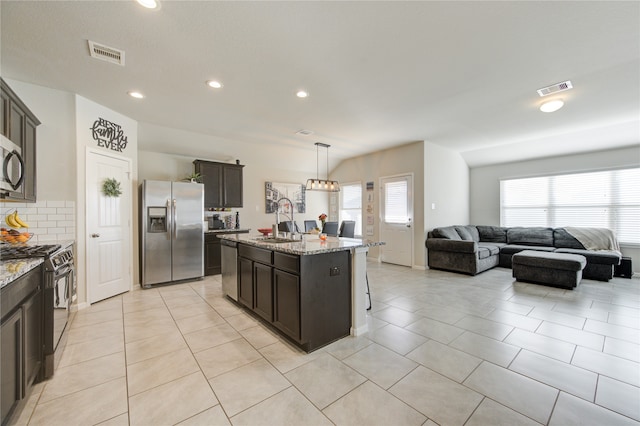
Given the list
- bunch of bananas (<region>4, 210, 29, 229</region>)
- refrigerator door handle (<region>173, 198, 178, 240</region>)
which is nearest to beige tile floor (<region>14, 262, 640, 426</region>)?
bunch of bananas (<region>4, 210, 29, 229</region>)

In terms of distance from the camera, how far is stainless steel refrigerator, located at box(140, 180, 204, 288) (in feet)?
13.6

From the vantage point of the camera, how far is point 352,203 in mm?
7266

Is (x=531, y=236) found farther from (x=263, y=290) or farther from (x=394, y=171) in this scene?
(x=263, y=290)

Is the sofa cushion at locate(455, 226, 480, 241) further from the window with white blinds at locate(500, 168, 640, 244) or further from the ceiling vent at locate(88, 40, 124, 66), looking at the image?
the ceiling vent at locate(88, 40, 124, 66)

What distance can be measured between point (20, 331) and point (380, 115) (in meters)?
4.24

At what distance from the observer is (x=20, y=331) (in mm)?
1547

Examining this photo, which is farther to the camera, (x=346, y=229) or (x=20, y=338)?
(x=346, y=229)

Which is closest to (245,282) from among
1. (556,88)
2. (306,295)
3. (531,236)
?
(306,295)

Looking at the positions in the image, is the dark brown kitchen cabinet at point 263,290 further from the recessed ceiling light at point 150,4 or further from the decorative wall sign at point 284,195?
the decorative wall sign at point 284,195

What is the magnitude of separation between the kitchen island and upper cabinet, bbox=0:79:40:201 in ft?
7.21

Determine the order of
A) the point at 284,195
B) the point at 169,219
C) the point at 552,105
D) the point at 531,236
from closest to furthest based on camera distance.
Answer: the point at 552,105, the point at 169,219, the point at 531,236, the point at 284,195

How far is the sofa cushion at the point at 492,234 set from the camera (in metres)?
6.17

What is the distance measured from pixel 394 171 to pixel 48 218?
227 inches

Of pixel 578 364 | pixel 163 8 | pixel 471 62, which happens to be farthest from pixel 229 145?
pixel 578 364
